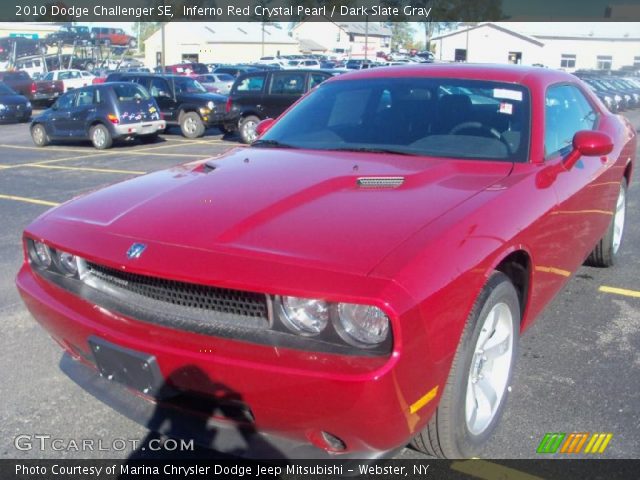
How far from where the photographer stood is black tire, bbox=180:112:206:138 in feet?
55.0

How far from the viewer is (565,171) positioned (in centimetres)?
365

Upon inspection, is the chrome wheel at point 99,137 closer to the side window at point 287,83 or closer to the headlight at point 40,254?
the side window at point 287,83

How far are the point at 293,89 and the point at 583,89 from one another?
35.6 feet

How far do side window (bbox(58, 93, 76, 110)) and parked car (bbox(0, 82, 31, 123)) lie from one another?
743 cm

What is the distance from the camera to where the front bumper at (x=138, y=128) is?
14422 millimetres

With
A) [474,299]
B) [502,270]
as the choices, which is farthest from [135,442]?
[502,270]

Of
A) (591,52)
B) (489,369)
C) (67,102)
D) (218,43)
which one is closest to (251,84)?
(67,102)

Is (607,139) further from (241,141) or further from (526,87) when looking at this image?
(241,141)

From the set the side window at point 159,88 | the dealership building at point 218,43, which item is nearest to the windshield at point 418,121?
the side window at point 159,88

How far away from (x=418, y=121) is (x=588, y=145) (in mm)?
931

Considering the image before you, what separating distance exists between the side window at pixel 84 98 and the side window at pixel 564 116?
12.4 metres

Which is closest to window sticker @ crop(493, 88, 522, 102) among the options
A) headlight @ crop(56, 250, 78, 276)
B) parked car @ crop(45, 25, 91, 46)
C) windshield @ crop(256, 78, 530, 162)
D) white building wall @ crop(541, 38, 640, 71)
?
windshield @ crop(256, 78, 530, 162)

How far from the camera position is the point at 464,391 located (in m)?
2.60

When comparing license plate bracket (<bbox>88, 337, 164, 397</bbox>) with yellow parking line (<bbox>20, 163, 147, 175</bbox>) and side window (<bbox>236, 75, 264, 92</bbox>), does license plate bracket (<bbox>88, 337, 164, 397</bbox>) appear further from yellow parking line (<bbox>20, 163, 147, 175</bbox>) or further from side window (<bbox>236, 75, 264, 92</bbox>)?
side window (<bbox>236, 75, 264, 92</bbox>)
